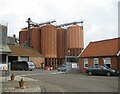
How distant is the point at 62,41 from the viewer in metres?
80.9

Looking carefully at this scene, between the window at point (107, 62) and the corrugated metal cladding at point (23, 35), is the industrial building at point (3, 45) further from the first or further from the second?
the corrugated metal cladding at point (23, 35)

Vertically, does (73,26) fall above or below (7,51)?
above

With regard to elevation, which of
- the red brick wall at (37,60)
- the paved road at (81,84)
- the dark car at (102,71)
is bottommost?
the paved road at (81,84)

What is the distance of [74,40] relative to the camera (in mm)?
77750

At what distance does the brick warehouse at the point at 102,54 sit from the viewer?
37.5 meters

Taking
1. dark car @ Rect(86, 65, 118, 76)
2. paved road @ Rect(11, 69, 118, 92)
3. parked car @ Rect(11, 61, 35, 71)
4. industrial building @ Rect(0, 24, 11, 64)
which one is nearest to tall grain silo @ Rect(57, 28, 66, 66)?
parked car @ Rect(11, 61, 35, 71)

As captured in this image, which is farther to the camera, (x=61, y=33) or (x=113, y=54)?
(x=61, y=33)

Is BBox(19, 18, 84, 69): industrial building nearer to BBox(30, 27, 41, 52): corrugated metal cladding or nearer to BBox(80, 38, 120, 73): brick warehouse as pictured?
BBox(30, 27, 41, 52): corrugated metal cladding

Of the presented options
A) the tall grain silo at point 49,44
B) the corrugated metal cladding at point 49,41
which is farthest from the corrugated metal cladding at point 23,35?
the tall grain silo at point 49,44

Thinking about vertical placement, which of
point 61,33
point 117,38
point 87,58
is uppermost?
point 61,33

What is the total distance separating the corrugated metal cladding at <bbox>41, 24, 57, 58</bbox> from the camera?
77062 mm

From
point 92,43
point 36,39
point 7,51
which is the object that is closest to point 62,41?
point 36,39

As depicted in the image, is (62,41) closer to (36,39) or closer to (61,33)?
(61,33)

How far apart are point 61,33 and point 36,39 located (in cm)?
758
